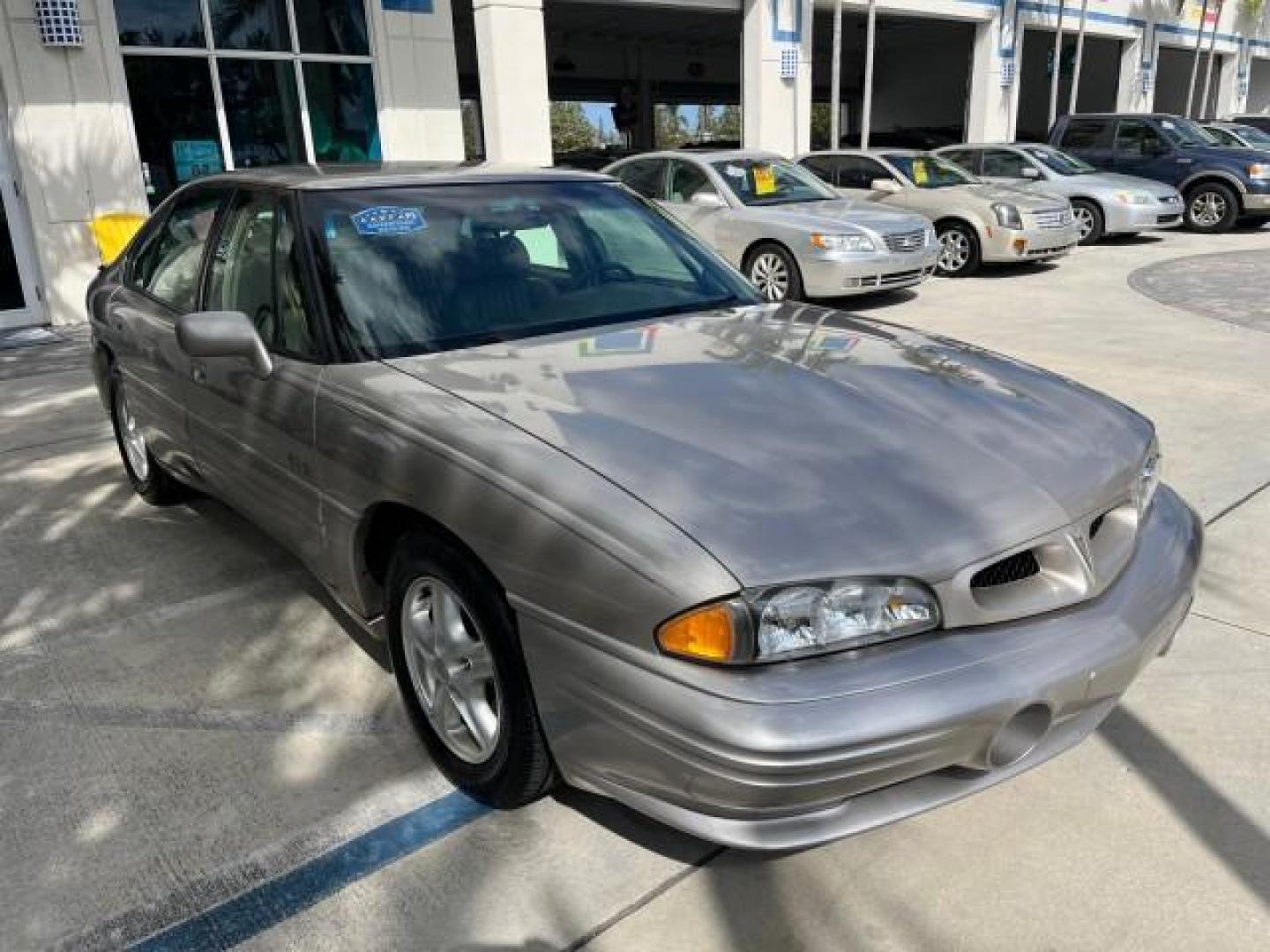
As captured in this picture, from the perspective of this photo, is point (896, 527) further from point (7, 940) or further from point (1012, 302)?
point (1012, 302)

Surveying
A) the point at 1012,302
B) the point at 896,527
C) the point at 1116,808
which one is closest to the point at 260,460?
the point at 896,527

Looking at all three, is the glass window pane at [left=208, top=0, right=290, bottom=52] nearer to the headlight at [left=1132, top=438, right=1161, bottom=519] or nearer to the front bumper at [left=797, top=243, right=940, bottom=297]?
the front bumper at [left=797, top=243, right=940, bottom=297]

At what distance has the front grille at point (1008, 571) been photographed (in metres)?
2.10

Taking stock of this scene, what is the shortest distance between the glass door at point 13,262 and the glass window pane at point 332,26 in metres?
3.38

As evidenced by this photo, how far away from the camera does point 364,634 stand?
3480 millimetres

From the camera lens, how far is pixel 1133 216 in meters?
13.4

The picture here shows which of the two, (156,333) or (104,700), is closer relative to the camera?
(104,700)

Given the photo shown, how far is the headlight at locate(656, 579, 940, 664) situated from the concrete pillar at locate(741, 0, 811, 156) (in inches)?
612

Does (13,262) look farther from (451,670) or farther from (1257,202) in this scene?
(1257,202)

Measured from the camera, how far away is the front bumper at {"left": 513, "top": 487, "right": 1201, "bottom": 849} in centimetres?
184

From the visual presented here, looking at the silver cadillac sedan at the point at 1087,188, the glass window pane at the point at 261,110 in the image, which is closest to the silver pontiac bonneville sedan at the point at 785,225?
the glass window pane at the point at 261,110

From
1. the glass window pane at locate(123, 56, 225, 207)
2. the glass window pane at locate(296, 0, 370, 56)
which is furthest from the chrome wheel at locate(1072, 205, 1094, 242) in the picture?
the glass window pane at locate(123, 56, 225, 207)

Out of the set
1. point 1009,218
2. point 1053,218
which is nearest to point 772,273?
point 1009,218

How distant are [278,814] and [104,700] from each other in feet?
3.10
